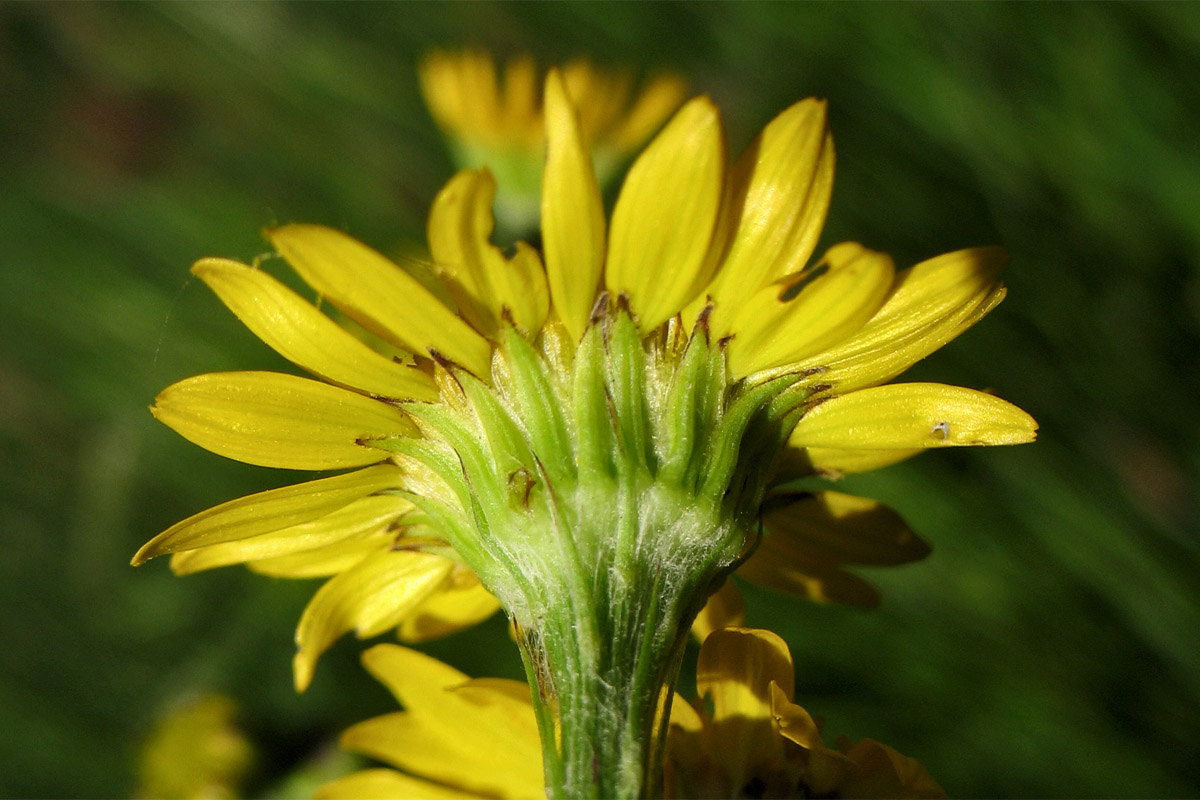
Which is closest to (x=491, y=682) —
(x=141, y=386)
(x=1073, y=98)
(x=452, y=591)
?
(x=452, y=591)

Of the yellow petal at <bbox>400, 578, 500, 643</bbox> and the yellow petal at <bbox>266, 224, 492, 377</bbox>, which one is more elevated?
the yellow petal at <bbox>266, 224, 492, 377</bbox>

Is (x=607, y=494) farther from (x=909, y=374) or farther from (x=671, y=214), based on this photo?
(x=909, y=374)

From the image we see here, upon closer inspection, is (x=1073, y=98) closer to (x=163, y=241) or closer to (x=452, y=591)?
(x=452, y=591)

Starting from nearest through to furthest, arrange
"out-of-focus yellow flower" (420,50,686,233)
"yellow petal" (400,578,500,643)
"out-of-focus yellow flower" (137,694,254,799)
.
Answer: "yellow petal" (400,578,500,643), "out-of-focus yellow flower" (137,694,254,799), "out-of-focus yellow flower" (420,50,686,233)

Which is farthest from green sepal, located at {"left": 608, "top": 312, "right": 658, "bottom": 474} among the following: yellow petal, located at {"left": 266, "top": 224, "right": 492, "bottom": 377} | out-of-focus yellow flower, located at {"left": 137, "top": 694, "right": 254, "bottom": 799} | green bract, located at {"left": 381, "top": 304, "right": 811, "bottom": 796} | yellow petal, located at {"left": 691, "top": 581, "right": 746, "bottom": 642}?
out-of-focus yellow flower, located at {"left": 137, "top": 694, "right": 254, "bottom": 799}

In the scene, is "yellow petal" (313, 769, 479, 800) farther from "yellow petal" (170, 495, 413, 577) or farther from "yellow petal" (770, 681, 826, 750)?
"yellow petal" (770, 681, 826, 750)

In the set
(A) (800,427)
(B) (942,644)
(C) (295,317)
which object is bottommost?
(B) (942,644)

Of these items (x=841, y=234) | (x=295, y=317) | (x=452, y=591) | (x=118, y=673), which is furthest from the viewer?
(x=118, y=673)

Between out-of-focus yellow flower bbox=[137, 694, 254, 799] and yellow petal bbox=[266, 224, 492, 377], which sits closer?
yellow petal bbox=[266, 224, 492, 377]
